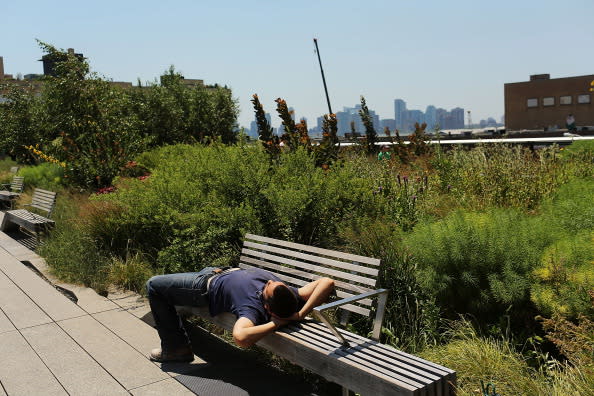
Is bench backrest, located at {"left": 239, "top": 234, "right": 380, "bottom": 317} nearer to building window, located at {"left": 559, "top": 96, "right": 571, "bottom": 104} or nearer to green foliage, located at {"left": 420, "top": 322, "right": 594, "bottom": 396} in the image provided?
green foliage, located at {"left": 420, "top": 322, "right": 594, "bottom": 396}

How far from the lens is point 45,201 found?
399 inches

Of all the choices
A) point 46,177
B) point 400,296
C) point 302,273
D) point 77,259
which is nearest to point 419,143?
point 77,259

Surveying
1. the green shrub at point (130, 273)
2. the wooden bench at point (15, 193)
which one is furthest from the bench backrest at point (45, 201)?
the green shrub at point (130, 273)

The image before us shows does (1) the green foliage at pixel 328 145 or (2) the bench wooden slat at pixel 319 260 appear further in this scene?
(1) the green foliage at pixel 328 145

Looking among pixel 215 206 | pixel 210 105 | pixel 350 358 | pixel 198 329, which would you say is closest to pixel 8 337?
pixel 198 329

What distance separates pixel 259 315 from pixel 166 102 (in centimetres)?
1892

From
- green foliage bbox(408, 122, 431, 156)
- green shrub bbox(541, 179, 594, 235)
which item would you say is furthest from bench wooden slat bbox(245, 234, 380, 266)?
green foliage bbox(408, 122, 431, 156)

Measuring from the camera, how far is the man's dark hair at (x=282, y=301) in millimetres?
3680

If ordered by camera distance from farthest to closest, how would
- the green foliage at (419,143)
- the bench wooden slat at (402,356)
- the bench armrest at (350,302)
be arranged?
the green foliage at (419,143) < the bench armrest at (350,302) < the bench wooden slat at (402,356)

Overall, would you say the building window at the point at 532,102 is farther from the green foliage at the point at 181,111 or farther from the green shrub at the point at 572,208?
the green shrub at the point at 572,208

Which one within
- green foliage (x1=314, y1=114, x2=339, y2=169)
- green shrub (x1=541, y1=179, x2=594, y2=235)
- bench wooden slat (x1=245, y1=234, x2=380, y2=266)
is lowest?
bench wooden slat (x1=245, y1=234, x2=380, y2=266)

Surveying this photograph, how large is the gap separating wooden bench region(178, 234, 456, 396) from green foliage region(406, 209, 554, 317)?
0.55 meters

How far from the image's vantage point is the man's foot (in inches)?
168

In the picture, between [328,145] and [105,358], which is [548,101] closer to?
[328,145]
